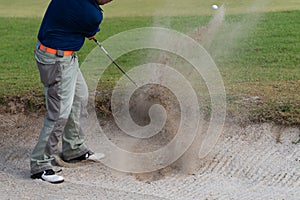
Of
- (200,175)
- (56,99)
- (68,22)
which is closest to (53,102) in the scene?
(56,99)

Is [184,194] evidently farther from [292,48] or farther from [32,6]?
[32,6]

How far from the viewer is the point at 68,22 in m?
5.96

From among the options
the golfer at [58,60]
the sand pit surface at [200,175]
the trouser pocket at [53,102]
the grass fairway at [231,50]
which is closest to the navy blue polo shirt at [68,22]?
the golfer at [58,60]

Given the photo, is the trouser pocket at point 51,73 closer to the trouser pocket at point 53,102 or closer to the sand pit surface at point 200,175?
the trouser pocket at point 53,102

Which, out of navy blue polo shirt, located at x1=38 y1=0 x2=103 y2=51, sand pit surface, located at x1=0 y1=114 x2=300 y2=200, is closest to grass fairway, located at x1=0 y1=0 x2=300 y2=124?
sand pit surface, located at x1=0 y1=114 x2=300 y2=200

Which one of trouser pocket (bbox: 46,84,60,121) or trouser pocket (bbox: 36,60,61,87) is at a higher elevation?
trouser pocket (bbox: 36,60,61,87)

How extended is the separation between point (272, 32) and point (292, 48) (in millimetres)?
1255

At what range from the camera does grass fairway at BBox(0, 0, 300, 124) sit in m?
8.08

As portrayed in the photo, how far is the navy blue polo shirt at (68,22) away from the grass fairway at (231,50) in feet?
7.37

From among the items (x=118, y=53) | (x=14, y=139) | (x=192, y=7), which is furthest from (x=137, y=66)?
(x=192, y=7)

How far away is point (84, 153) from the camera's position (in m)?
6.91

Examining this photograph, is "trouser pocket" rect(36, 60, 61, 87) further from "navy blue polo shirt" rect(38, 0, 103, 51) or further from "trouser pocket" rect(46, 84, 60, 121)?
"navy blue polo shirt" rect(38, 0, 103, 51)

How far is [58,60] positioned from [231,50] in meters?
5.45

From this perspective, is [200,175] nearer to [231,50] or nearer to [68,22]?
[68,22]
